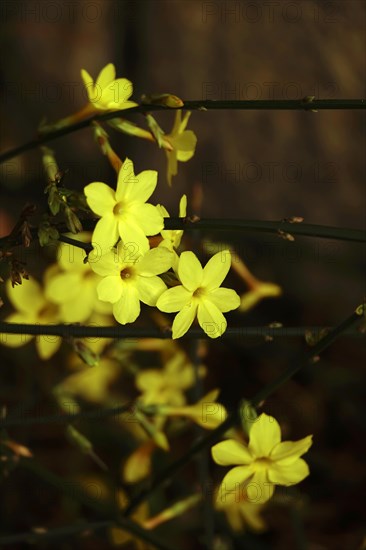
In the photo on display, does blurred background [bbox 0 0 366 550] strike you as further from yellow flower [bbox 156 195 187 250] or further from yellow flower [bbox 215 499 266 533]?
yellow flower [bbox 156 195 187 250]

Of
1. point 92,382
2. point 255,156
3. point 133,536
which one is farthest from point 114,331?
point 255,156

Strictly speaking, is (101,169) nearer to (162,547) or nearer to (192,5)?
(192,5)

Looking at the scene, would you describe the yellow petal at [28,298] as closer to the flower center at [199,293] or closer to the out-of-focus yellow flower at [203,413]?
the out-of-focus yellow flower at [203,413]

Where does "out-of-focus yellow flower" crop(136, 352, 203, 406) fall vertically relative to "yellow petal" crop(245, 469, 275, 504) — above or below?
above

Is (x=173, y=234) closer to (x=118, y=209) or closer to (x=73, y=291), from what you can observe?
(x=118, y=209)

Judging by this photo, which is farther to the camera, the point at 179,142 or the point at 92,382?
the point at 92,382

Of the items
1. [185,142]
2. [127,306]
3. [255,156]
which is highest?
[255,156]

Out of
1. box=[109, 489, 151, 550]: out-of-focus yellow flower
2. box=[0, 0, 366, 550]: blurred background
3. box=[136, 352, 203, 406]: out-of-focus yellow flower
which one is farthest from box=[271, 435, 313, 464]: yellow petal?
box=[0, 0, 366, 550]: blurred background

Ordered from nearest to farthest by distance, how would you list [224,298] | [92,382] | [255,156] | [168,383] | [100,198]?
[100,198] → [224,298] → [168,383] → [92,382] → [255,156]
